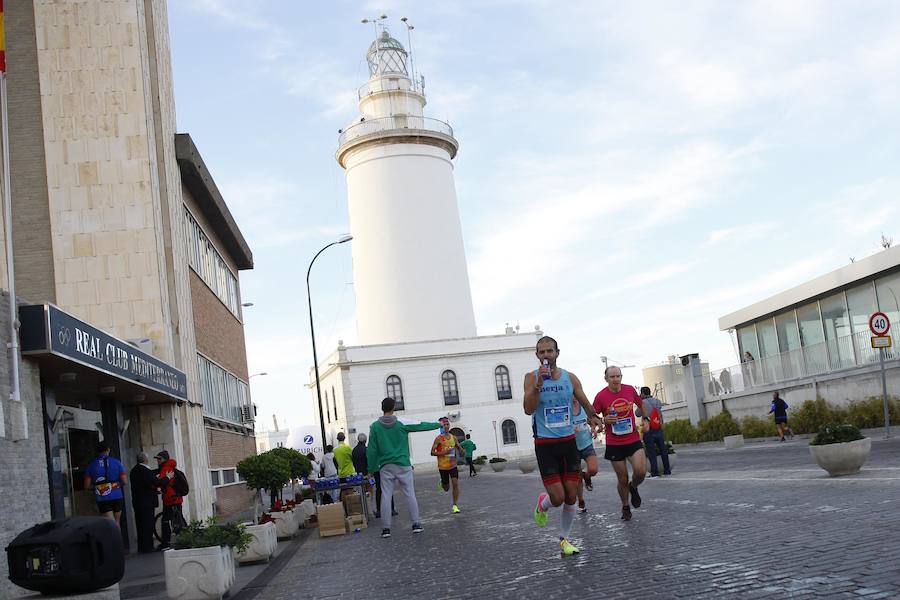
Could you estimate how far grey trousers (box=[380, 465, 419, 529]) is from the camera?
15012 millimetres

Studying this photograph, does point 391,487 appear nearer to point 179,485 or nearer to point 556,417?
point 179,485

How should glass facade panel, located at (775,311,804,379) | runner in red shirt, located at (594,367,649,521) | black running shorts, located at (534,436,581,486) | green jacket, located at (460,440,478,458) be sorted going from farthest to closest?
green jacket, located at (460,440,478,458)
glass facade panel, located at (775,311,804,379)
runner in red shirt, located at (594,367,649,521)
black running shorts, located at (534,436,581,486)

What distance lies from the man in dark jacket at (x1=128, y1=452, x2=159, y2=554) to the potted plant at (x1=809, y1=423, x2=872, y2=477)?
11223 mm

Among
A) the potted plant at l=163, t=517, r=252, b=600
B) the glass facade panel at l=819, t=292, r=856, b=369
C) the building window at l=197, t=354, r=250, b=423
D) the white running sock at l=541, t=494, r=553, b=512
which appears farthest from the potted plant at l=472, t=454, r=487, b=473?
the potted plant at l=163, t=517, r=252, b=600

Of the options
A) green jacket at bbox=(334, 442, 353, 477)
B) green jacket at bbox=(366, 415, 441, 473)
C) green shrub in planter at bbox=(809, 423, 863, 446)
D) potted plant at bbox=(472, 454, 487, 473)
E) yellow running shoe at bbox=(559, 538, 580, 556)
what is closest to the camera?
yellow running shoe at bbox=(559, 538, 580, 556)

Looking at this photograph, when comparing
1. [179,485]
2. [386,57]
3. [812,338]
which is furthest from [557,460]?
[386,57]

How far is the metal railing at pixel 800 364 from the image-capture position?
29.7 m

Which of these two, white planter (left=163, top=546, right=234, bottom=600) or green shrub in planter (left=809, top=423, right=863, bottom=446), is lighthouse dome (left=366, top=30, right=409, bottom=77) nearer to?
green shrub in planter (left=809, top=423, right=863, bottom=446)

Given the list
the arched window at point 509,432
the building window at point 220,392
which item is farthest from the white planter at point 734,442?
the arched window at point 509,432

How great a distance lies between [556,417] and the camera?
31.7 feet

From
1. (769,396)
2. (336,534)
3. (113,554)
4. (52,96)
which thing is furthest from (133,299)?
(769,396)

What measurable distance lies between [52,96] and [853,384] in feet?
74.4

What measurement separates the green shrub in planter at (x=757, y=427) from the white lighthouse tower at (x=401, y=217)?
32169 millimetres

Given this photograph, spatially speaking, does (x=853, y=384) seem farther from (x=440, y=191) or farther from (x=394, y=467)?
(x=440, y=191)
